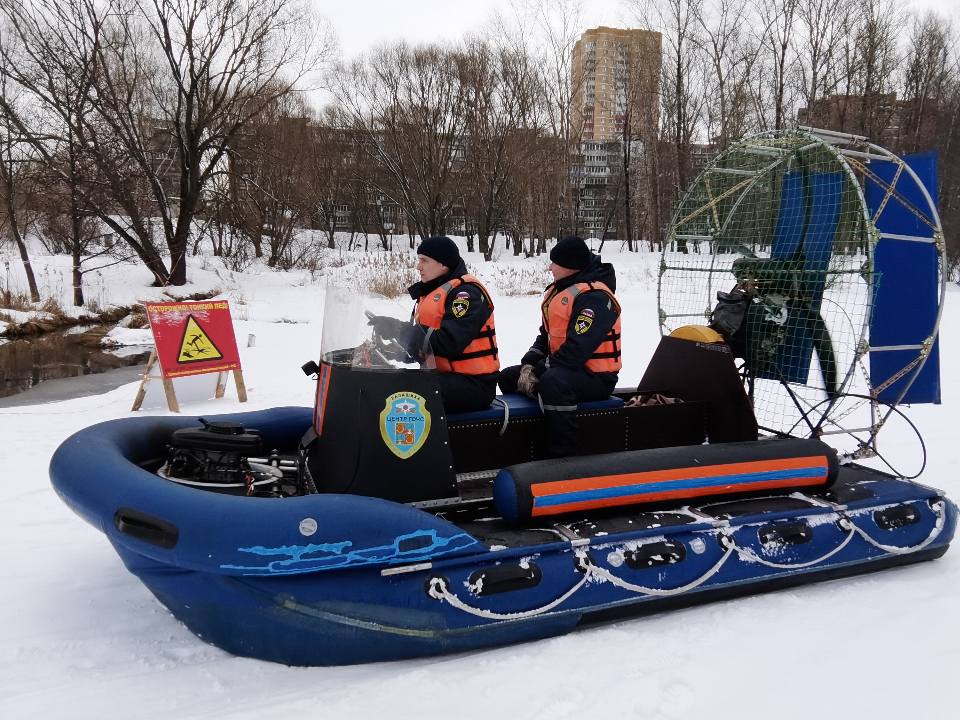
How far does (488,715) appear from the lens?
2.32 metres

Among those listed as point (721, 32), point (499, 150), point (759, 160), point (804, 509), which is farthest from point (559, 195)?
point (804, 509)

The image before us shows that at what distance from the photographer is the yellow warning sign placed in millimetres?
6379

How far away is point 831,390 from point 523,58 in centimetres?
2196

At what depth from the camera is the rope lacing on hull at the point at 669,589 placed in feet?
8.68

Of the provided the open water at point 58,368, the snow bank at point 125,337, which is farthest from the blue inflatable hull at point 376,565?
the snow bank at point 125,337

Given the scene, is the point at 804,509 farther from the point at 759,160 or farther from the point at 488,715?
the point at 759,160

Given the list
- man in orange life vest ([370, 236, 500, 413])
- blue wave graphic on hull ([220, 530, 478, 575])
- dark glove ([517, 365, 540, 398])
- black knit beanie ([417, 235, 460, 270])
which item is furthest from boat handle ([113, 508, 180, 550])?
dark glove ([517, 365, 540, 398])

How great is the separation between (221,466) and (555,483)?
4.78ft

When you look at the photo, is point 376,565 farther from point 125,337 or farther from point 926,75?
point 926,75

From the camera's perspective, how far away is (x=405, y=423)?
305cm

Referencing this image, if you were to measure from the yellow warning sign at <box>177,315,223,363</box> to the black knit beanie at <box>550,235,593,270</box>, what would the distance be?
3912mm

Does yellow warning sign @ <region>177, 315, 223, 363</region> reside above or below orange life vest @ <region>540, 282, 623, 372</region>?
below

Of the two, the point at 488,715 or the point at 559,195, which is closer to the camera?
the point at 488,715

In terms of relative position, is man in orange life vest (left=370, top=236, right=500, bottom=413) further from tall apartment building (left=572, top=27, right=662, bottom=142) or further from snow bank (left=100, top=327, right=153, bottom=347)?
tall apartment building (left=572, top=27, right=662, bottom=142)
